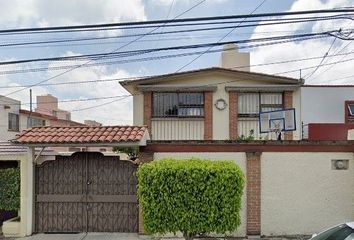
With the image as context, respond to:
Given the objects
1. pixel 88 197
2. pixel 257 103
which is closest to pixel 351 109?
pixel 257 103

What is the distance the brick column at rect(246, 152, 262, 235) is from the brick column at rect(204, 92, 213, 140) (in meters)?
6.14

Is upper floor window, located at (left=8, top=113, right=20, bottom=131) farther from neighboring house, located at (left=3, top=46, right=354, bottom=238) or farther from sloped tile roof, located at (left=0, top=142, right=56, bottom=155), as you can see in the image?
neighboring house, located at (left=3, top=46, right=354, bottom=238)

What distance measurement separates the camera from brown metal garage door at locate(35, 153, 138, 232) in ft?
29.9

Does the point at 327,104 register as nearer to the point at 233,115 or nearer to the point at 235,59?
the point at 235,59

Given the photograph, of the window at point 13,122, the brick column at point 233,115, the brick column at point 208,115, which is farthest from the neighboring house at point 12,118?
the brick column at point 233,115

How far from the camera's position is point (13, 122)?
98.1ft

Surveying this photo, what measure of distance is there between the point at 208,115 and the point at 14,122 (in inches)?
845

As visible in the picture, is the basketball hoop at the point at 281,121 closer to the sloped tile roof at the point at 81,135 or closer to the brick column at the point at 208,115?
the sloped tile roof at the point at 81,135

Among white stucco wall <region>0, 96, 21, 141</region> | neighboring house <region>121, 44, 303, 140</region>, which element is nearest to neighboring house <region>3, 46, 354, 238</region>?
neighboring house <region>121, 44, 303, 140</region>

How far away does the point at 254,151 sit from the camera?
8875mm

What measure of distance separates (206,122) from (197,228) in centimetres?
804

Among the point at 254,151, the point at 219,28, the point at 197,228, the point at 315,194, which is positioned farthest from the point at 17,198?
the point at 315,194

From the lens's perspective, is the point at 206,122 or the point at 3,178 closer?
the point at 3,178

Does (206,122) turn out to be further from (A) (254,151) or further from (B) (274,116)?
(A) (254,151)
